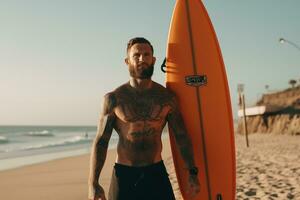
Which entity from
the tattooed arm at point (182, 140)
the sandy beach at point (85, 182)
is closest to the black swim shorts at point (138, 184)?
the tattooed arm at point (182, 140)

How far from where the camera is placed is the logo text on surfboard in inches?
139

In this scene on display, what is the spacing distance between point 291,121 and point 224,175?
77.7 ft

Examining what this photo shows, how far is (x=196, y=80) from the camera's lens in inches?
141

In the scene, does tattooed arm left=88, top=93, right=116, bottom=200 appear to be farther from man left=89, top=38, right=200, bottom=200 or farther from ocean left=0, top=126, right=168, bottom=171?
ocean left=0, top=126, right=168, bottom=171

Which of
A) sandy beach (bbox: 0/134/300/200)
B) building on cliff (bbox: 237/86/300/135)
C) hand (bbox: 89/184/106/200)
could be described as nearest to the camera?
hand (bbox: 89/184/106/200)

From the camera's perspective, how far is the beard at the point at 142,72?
2953mm

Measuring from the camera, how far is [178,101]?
3.42 meters

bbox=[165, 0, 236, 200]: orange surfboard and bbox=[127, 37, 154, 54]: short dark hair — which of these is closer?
bbox=[127, 37, 154, 54]: short dark hair

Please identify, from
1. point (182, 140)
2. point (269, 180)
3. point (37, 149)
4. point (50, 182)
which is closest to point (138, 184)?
point (182, 140)

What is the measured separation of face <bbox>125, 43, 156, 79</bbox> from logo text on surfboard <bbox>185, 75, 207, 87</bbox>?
2.08 feet

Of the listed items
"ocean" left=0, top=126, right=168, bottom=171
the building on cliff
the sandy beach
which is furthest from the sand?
the building on cliff

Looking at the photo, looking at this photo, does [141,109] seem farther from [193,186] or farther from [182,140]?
[193,186]

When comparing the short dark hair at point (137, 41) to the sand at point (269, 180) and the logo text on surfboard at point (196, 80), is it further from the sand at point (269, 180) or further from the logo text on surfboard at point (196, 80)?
the sand at point (269, 180)

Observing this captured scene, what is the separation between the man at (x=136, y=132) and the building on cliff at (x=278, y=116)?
76.0ft
